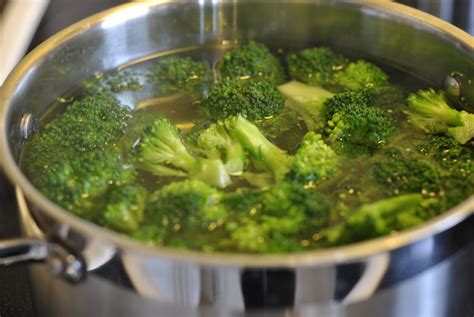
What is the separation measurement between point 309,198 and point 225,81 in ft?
1.69

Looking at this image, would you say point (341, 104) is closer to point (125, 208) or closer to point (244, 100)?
point (244, 100)

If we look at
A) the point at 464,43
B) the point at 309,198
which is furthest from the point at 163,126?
the point at 464,43

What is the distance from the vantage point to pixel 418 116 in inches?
60.0

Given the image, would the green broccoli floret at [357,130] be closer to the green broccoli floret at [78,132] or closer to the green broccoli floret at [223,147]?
the green broccoli floret at [223,147]

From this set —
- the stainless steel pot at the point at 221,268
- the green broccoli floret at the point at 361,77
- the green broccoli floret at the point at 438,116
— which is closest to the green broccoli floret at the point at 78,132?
the stainless steel pot at the point at 221,268

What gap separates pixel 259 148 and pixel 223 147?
7 centimetres

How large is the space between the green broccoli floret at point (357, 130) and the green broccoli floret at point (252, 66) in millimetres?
263

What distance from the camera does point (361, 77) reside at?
5.37 ft

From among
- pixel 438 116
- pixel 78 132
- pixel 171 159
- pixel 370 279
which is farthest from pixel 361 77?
pixel 370 279

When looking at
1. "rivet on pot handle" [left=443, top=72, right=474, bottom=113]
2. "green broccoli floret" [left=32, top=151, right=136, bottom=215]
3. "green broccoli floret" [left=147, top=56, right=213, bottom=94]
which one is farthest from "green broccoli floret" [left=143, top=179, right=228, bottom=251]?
"rivet on pot handle" [left=443, top=72, right=474, bottom=113]

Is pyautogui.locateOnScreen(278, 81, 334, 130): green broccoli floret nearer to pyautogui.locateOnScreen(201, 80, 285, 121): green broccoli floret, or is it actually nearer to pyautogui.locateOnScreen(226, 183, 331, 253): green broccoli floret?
pyautogui.locateOnScreen(201, 80, 285, 121): green broccoli floret

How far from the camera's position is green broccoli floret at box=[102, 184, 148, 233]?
3.88 feet

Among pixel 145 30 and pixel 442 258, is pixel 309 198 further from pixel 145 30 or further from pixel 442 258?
pixel 145 30

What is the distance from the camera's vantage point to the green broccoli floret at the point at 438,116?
1.43m
